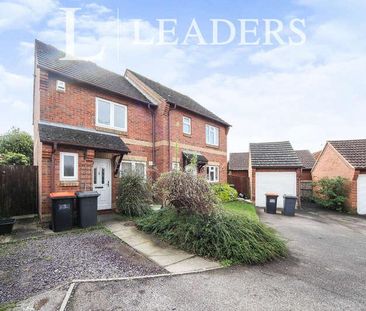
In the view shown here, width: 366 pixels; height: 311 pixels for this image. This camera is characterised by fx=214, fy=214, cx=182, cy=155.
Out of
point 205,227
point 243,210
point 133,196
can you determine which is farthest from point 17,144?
point 205,227

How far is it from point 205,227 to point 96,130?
7351mm

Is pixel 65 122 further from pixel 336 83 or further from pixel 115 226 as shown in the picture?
pixel 336 83

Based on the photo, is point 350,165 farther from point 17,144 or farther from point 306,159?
point 17,144

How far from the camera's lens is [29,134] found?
2323 cm

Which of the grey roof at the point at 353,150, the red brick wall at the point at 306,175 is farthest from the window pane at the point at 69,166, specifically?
the red brick wall at the point at 306,175

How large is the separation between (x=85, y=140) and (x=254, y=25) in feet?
26.8

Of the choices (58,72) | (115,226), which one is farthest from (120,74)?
(115,226)

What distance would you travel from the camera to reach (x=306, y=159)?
28.0 meters

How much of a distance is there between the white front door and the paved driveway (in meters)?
6.46

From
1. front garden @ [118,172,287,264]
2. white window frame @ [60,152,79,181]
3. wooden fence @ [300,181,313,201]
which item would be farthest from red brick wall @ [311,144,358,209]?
white window frame @ [60,152,79,181]

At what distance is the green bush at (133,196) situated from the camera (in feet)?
30.2

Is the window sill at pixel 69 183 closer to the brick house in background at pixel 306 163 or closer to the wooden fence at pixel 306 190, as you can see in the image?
the wooden fence at pixel 306 190

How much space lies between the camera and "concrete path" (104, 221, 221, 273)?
4.61 meters

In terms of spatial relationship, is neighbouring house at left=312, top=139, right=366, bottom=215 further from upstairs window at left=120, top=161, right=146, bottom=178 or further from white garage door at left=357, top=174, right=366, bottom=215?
upstairs window at left=120, top=161, right=146, bottom=178
